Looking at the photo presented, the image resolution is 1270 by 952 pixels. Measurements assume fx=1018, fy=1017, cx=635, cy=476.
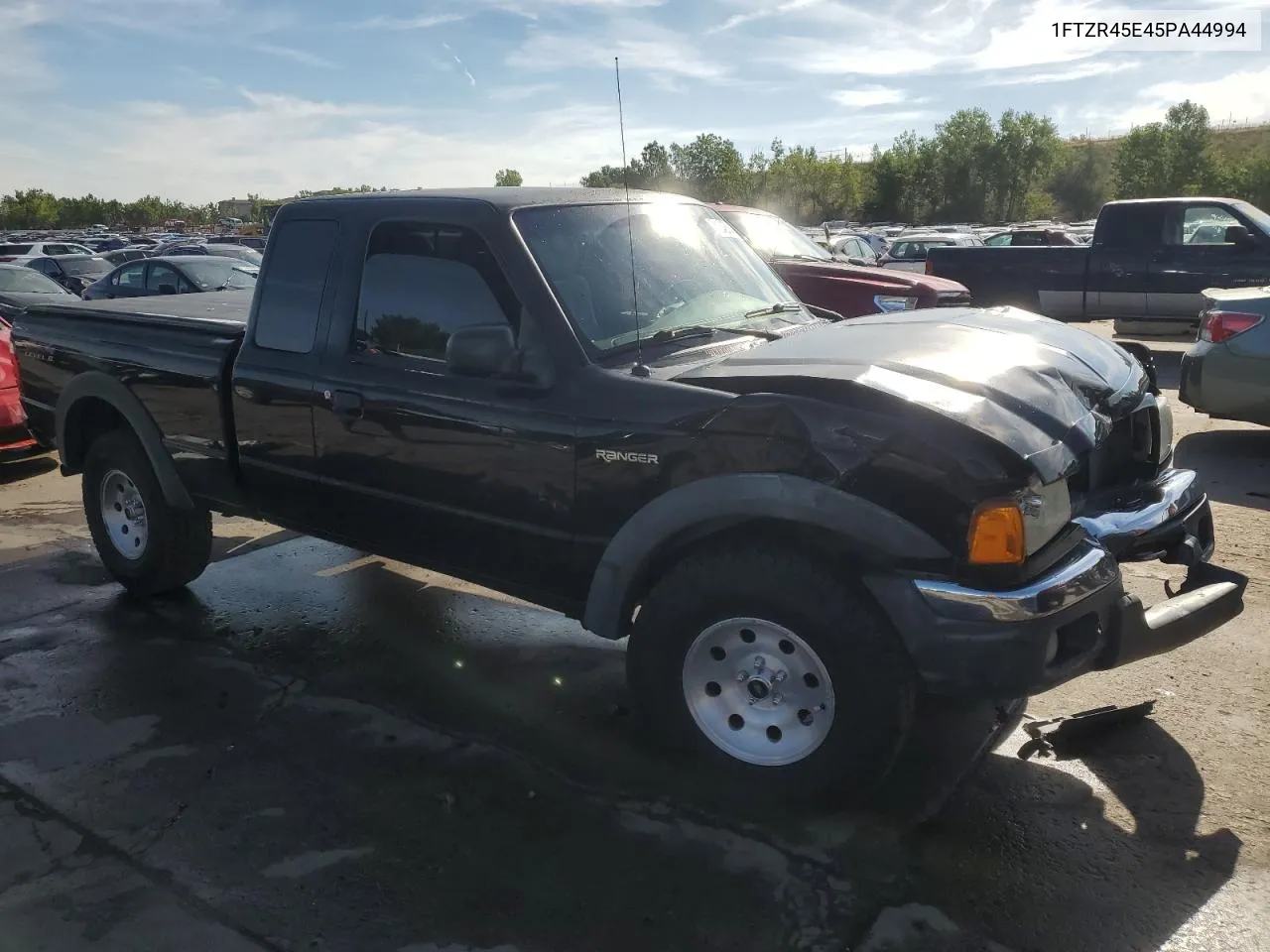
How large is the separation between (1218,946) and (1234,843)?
0.53 meters

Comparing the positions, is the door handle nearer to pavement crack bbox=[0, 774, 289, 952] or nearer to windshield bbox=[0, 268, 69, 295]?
pavement crack bbox=[0, 774, 289, 952]

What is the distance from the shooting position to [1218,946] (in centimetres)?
264

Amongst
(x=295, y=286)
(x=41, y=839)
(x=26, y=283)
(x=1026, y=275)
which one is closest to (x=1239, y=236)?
(x=1026, y=275)

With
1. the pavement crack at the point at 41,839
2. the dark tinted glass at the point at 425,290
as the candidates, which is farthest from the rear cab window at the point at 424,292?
the pavement crack at the point at 41,839

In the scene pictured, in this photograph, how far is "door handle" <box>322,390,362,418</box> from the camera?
4066 mm

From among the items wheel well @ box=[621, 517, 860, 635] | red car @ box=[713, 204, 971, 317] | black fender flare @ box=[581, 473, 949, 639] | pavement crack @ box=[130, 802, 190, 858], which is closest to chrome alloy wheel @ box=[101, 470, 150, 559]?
pavement crack @ box=[130, 802, 190, 858]

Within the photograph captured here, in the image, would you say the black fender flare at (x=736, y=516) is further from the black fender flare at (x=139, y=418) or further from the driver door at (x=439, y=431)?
the black fender flare at (x=139, y=418)

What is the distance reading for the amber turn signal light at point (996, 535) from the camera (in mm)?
2826

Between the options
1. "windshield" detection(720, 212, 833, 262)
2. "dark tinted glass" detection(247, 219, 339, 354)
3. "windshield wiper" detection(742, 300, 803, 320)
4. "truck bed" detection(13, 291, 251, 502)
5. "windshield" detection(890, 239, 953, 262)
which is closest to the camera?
"windshield wiper" detection(742, 300, 803, 320)

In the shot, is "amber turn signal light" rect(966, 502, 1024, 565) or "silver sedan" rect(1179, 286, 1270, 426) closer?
"amber turn signal light" rect(966, 502, 1024, 565)

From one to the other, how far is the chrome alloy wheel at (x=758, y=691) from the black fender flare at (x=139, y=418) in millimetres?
3018

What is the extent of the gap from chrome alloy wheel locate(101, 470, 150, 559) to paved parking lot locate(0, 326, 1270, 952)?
2.16 ft

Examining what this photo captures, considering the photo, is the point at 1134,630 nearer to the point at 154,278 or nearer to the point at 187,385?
the point at 187,385

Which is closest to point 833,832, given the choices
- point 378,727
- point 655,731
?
point 655,731
